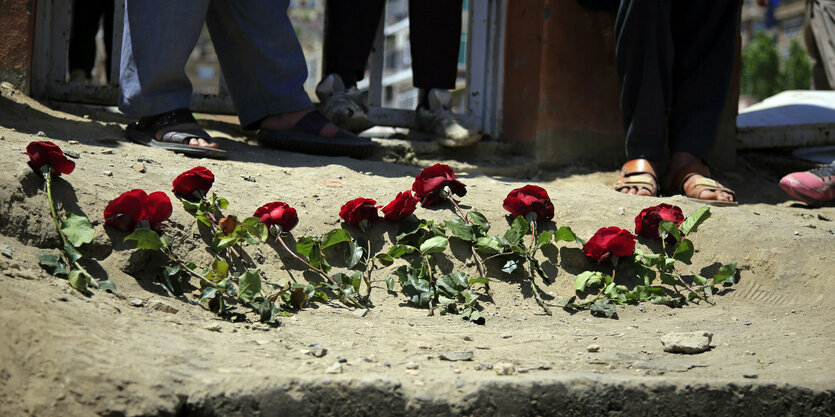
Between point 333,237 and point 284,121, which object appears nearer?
point 333,237

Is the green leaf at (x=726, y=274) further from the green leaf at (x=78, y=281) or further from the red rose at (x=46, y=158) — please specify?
the red rose at (x=46, y=158)

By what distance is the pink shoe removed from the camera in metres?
3.12

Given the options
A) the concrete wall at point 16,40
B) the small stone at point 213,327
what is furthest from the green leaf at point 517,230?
the concrete wall at point 16,40

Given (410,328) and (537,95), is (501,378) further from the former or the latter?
(537,95)

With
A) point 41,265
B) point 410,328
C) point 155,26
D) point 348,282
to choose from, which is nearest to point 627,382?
point 410,328

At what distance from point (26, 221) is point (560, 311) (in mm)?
1377

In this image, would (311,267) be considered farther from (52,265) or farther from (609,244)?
(609,244)

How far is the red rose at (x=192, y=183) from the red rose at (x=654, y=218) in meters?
1.34

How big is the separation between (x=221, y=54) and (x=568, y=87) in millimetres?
1617

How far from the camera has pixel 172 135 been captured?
2.87 m

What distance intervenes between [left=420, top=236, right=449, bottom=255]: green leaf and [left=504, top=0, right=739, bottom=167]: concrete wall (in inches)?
61.5

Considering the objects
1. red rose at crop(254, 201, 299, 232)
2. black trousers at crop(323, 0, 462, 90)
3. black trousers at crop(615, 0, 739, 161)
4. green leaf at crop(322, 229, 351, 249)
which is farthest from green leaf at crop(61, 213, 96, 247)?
black trousers at crop(615, 0, 739, 161)

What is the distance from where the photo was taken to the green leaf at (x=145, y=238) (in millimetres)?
1827

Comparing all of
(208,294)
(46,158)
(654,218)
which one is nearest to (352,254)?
(208,294)
